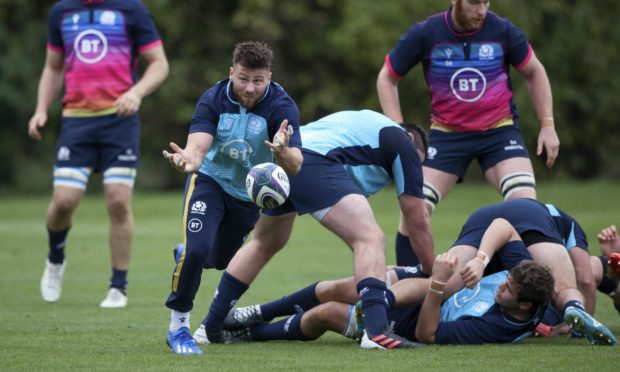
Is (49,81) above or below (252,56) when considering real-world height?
below

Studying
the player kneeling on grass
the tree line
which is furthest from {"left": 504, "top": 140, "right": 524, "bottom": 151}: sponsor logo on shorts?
the tree line

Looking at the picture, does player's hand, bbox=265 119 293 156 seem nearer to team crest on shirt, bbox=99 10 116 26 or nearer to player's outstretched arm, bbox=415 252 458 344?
player's outstretched arm, bbox=415 252 458 344

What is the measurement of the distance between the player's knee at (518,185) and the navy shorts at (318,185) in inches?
75.5

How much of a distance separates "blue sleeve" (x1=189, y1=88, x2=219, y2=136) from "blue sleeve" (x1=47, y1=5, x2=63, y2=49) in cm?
332

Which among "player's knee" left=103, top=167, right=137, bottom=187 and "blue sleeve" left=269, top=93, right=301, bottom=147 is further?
"player's knee" left=103, top=167, right=137, bottom=187

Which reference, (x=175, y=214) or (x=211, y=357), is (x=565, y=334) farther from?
(x=175, y=214)

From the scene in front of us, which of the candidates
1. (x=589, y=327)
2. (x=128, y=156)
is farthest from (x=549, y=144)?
(x=128, y=156)

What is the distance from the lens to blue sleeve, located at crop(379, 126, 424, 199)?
679 cm

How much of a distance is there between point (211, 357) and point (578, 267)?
2.60 metres

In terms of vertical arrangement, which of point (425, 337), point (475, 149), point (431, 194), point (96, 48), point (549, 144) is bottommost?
point (425, 337)

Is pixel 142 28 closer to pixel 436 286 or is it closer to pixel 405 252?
pixel 405 252

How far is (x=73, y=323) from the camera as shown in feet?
25.8

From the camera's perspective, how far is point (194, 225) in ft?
21.4

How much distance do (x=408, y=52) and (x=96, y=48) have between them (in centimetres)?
269
